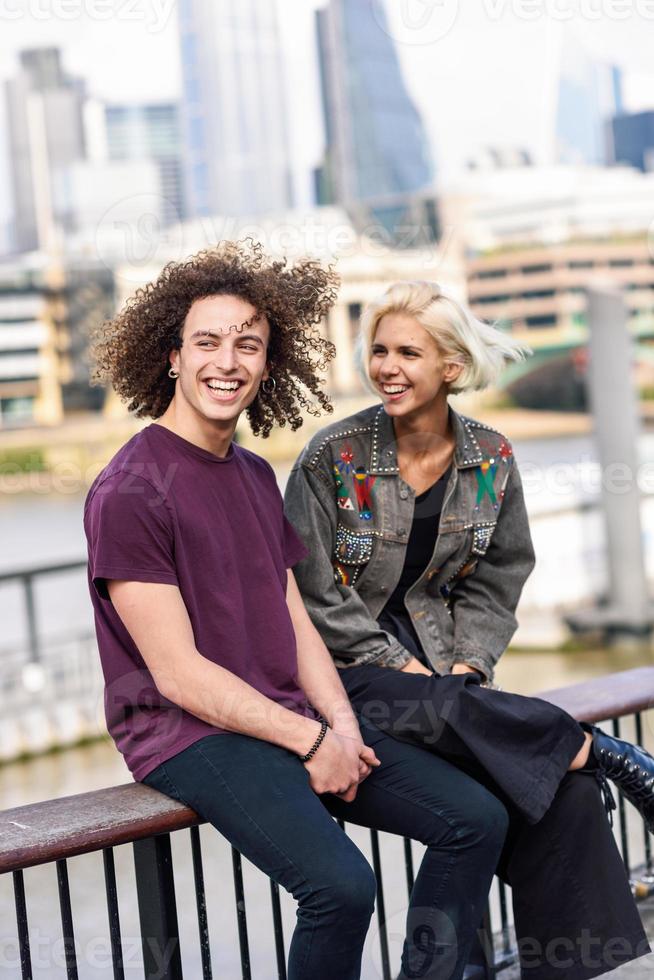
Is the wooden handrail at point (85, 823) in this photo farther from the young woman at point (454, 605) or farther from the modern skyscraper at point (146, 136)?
the modern skyscraper at point (146, 136)

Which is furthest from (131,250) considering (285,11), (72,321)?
(285,11)

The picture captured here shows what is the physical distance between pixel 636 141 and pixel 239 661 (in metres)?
22.6

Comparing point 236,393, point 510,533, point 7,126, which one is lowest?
point 510,533

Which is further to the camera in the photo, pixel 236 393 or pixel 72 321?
pixel 72 321

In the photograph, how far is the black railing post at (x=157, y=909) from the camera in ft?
4.40

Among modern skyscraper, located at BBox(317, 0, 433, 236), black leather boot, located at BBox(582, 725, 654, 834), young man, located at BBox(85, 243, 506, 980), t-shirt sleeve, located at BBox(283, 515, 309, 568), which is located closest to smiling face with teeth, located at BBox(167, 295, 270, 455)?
young man, located at BBox(85, 243, 506, 980)

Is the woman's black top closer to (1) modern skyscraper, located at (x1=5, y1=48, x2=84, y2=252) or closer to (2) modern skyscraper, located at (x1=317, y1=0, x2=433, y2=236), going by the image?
(2) modern skyscraper, located at (x1=317, y1=0, x2=433, y2=236)

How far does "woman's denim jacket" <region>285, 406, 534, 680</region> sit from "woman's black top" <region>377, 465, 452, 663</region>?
0.03 ft

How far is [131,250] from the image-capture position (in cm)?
355

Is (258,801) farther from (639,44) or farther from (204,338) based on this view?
(639,44)

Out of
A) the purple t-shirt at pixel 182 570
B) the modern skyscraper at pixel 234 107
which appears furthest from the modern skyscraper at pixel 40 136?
the purple t-shirt at pixel 182 570

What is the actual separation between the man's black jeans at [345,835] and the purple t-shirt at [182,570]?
2.6 inches

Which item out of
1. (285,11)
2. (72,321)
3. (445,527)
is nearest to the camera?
(445,527)

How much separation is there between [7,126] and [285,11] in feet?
21.0
